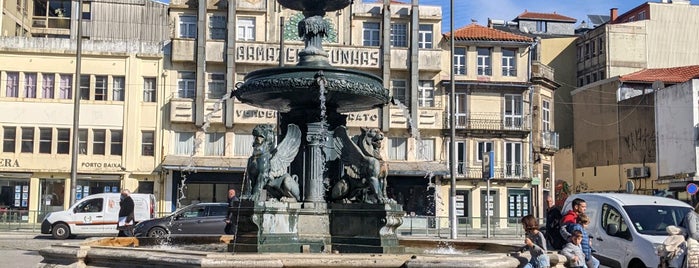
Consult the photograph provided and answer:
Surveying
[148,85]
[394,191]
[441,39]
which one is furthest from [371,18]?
[148,85]

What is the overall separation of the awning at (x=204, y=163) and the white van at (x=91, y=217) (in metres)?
11.3

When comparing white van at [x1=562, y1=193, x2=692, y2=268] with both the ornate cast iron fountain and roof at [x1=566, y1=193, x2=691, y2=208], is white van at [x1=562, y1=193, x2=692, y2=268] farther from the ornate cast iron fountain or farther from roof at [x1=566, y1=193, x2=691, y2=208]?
the ornate cast iron fountain

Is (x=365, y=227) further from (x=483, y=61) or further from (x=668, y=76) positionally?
(x=668, y=76)

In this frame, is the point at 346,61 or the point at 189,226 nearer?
the point at 189,226

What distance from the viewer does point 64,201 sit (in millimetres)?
39938

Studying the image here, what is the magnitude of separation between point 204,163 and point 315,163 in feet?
99.4

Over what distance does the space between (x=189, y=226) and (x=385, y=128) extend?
19.8 m

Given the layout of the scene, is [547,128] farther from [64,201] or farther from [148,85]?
[64,201]

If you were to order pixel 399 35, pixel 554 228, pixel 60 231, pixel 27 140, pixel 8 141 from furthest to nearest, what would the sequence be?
pixel 399 35 < pixel 27 140 < pixel 8 141 < pixel 60 231 < pixel 554 228

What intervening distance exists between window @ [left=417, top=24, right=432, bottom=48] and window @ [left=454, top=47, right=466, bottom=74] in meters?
2.04

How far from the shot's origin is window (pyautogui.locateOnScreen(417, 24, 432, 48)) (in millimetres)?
43281

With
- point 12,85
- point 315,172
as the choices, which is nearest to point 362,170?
point 315,172

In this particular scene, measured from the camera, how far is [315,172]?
10922 millimetres

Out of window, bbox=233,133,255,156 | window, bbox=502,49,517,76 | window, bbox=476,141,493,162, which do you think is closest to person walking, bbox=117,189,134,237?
window, bbox=233,133,255,156
